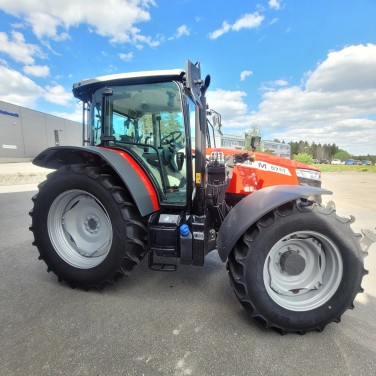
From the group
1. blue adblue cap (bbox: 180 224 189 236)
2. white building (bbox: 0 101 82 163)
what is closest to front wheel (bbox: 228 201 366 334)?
blue adblue cap (bbox: 180 224 189 236)

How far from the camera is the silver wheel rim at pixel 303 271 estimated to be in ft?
6.99

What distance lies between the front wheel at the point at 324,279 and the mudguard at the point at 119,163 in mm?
1008

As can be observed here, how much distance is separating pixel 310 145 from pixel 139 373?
99.1 meters

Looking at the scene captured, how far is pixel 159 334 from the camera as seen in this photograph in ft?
6.75

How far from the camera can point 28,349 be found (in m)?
1.87

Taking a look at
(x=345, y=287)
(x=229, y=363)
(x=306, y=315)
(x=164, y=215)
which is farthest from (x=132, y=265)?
(x=345, y=287)

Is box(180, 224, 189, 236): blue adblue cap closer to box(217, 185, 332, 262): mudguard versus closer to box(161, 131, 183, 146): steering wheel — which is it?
box(217, 185, 332, 262): mudguard

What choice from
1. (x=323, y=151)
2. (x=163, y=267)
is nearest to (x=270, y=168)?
(x=163, y=267)

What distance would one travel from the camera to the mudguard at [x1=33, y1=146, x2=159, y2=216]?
2.50 metres

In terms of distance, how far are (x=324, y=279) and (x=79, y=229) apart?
100 inches

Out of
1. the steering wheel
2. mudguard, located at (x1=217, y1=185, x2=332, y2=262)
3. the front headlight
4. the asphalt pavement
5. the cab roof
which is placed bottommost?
the asphalt pavement

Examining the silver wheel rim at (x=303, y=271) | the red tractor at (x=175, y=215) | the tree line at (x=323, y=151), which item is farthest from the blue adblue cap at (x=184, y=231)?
the tree line at (x=323, y=151)

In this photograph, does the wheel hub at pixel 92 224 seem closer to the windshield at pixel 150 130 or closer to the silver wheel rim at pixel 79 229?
the silver wheel rim at pixel 79 229

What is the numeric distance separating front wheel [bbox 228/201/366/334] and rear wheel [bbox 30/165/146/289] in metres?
1.04
